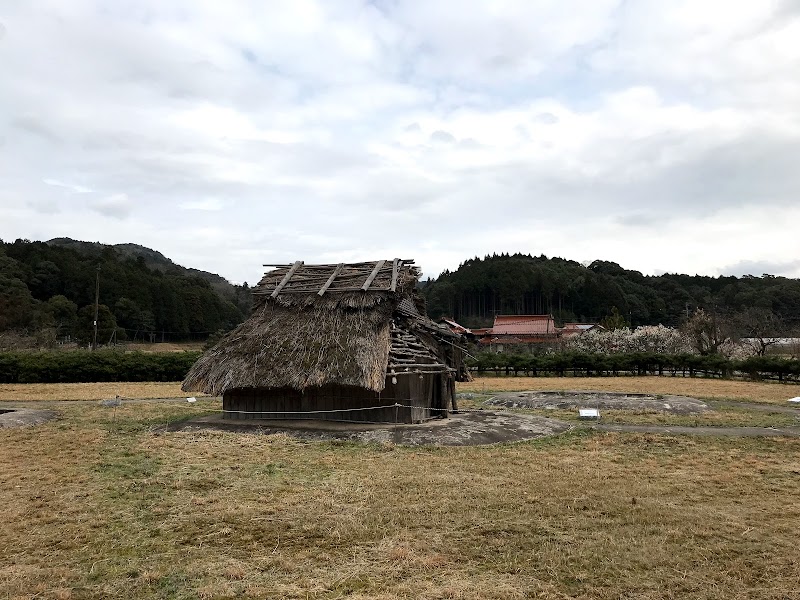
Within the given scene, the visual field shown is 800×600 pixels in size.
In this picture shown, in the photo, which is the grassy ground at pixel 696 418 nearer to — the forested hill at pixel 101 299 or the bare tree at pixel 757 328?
the bare tree at pixel 757 328

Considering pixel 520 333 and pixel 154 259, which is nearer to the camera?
pixel 520 333

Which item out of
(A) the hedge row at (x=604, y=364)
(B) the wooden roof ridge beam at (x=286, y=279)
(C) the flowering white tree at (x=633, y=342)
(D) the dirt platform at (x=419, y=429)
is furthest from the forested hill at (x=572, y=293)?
(D) the dirt platform at (x=419, y=429)

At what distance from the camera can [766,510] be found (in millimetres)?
8359

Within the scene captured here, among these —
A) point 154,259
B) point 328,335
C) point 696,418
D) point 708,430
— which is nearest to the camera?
point 708,430

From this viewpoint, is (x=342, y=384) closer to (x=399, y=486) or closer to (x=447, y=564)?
(x=399, y=486)

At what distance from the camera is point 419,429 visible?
15.6 meters

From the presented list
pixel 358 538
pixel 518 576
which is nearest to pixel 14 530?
pixel 358 538

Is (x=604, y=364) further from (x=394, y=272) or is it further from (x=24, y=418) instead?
(x=24, y=418)

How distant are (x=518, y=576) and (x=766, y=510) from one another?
4.78 m

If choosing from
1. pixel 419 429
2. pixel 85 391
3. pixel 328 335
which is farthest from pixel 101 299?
pixel 419 429

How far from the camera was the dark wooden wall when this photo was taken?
640 inches

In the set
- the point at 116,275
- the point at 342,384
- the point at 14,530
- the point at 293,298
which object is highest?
the point at 116,275

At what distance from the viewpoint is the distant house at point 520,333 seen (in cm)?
6397

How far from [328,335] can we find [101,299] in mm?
59639
